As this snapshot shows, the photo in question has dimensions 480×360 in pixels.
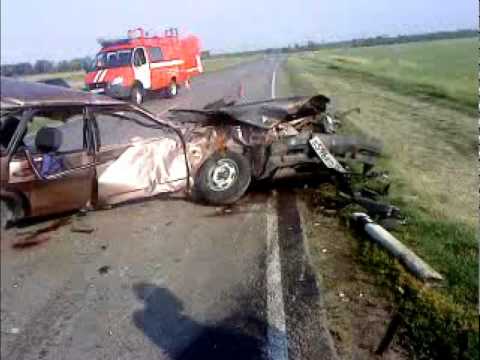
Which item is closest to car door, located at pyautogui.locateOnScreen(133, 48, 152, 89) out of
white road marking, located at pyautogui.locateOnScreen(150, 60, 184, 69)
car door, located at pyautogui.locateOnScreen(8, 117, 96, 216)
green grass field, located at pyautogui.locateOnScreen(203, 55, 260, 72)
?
white road marking, located at pyautogui.locateOnScreen(150, 60, 184, 69)

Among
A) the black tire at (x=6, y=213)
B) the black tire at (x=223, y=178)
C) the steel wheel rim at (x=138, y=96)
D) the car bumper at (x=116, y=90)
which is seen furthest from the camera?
the steel wheel rim at (x=138, y=96)

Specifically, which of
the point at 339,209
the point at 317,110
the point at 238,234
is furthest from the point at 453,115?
the point at 238,234

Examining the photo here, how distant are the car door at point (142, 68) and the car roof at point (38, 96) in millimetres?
12650

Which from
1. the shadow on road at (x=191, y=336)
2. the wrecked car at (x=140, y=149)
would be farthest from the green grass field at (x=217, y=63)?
the shadow on road at (x=191, y=336)

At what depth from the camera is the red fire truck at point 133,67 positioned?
16922mm

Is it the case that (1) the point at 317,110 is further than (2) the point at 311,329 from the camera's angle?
Yes

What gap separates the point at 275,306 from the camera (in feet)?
12.3

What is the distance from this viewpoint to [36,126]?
450cm

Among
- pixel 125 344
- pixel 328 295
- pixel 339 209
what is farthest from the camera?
pixel 339 209

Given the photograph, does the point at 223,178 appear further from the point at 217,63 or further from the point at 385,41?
the point at 385,41

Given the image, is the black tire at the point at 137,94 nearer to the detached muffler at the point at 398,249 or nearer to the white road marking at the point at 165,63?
the white road marking at the point at 165,63

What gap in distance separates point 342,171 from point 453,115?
319 inches

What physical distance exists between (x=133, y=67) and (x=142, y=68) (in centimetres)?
53

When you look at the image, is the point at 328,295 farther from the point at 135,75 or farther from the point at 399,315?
the point at 135,75
